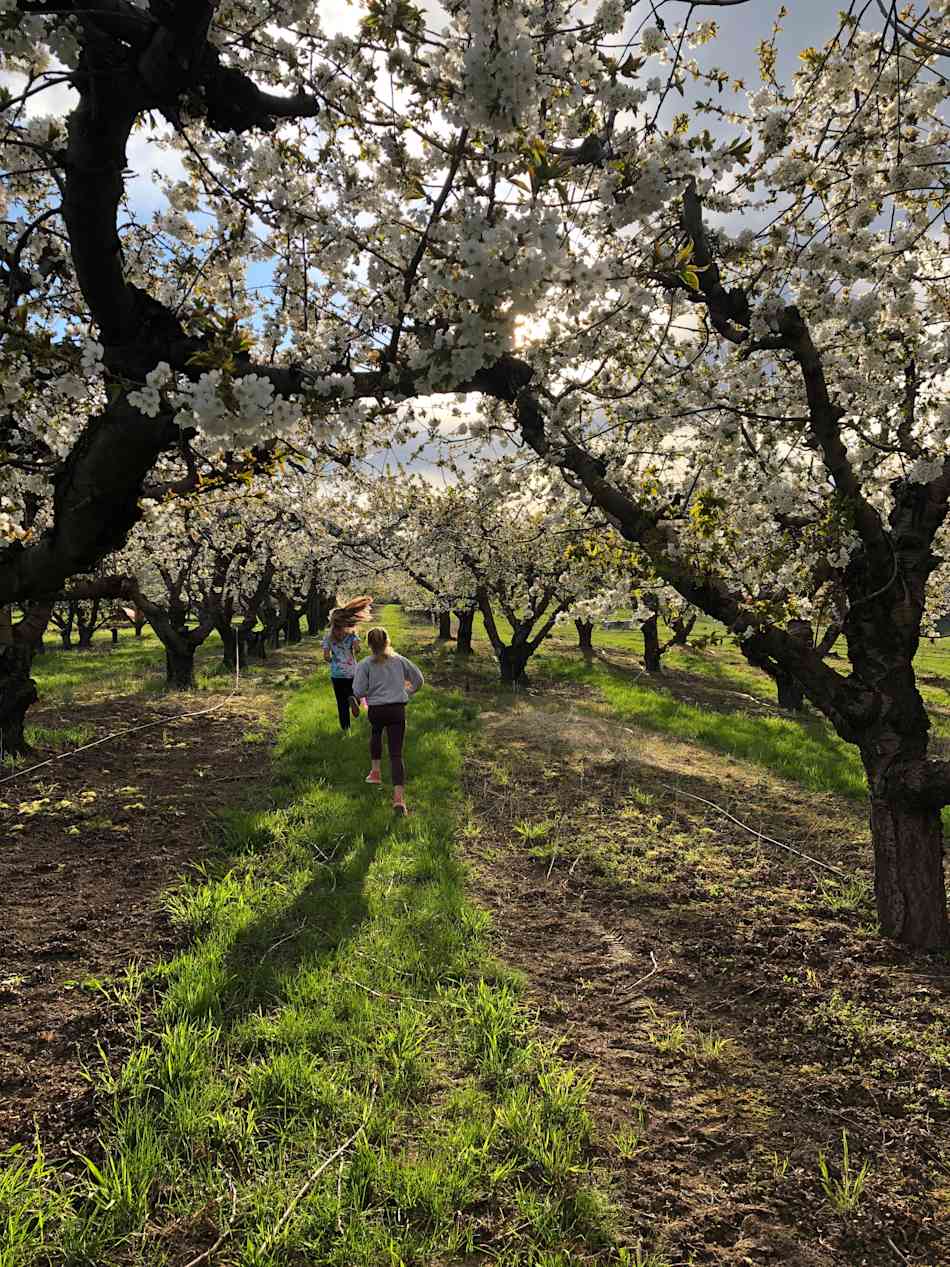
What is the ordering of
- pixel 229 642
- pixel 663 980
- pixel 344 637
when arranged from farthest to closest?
pixel 229 642, pixel 344 637, pixel 663 980

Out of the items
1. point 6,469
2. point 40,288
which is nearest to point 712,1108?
point 6,469

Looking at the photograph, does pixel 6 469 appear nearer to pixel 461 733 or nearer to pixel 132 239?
pixel 132 239

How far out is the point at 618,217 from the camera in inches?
115

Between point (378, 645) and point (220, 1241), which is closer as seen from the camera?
point (220, 1241)

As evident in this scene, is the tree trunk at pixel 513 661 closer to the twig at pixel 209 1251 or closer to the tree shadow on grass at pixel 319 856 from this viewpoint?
the tree shadow on grass at pixel 319 856

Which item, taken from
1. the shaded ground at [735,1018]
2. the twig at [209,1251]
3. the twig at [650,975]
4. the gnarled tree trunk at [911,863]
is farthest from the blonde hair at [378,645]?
the twig at [209,1251]

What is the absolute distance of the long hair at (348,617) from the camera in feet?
31.4

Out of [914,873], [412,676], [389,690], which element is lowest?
[914,873]

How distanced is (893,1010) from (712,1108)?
4.91ft

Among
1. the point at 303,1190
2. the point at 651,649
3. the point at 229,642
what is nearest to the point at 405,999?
the point at 303,1190

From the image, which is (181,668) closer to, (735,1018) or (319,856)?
(319,856)

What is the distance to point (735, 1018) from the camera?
3871 millimetres

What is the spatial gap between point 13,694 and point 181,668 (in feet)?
22.8

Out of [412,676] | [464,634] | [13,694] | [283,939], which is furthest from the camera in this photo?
[464,634]
